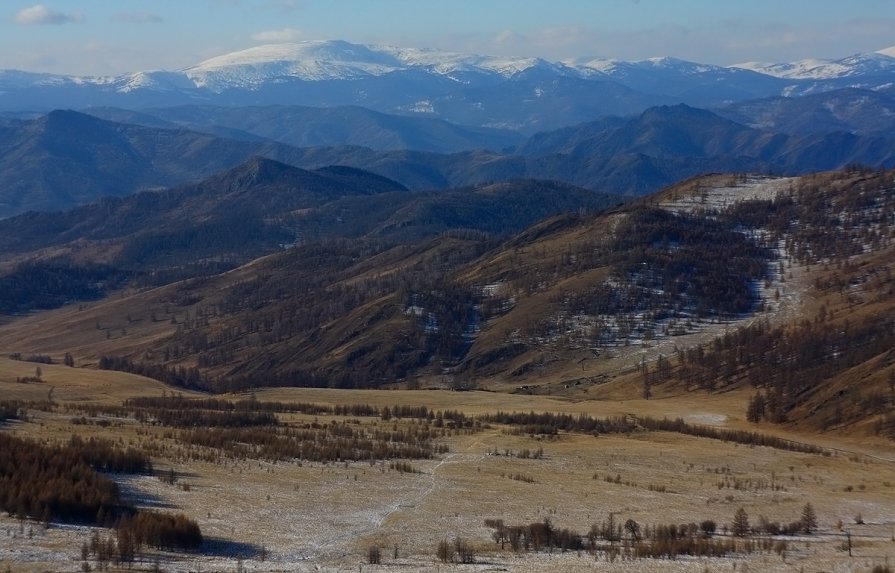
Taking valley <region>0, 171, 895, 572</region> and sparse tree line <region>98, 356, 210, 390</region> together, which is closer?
valley <region>0, 171, 895, 572</region>

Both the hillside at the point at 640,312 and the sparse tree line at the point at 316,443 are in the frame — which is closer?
the sparse tree line at the point at 316,443

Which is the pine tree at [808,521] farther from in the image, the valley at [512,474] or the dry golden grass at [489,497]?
the dry golden grass at [489,497]

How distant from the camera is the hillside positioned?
113 metres

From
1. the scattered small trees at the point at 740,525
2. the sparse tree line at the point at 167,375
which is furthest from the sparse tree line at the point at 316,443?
the sparse tree line at the point at 167,375

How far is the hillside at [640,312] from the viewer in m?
113

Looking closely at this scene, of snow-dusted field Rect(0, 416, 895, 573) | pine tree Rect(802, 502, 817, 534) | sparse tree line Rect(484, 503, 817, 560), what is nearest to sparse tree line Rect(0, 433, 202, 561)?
snow-dusted field Rect(0, 416, 895, 573)

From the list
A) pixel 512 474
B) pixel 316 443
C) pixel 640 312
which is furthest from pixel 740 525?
pixel 640 312

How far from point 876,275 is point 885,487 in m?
91.7

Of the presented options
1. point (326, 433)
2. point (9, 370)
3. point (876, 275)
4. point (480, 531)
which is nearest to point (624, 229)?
point (876, 275)

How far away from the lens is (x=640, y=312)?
149 meters

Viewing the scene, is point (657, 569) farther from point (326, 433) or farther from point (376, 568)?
point (326, 433)

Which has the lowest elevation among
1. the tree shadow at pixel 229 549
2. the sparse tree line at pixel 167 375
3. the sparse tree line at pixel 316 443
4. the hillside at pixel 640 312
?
the sparse tree line at pixel 167 375

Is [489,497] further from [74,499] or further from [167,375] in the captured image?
[167,375]

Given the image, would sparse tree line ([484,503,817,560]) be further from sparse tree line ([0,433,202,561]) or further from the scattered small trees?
sparse tree line ([0,433,202,561])
